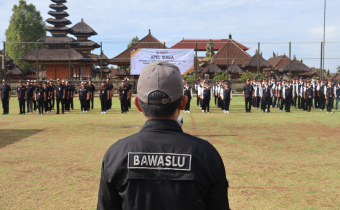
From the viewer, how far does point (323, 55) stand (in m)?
32.2

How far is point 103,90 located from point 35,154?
11790 millimetres

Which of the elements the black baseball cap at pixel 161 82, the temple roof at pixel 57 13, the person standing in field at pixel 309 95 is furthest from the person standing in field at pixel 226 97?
the temple roof at pixel 57 13

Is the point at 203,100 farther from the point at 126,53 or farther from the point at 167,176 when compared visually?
the point at 126,53

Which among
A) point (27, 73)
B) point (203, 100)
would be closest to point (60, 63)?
point (27, 73)

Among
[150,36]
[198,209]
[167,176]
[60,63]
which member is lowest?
[198,209]

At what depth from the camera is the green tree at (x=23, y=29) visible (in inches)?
2311

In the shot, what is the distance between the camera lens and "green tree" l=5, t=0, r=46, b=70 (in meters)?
58.7

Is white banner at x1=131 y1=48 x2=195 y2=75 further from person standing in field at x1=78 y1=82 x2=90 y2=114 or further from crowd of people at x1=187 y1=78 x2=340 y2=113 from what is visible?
person standing in field at x1=78 y1=82 x2=90 y2=114

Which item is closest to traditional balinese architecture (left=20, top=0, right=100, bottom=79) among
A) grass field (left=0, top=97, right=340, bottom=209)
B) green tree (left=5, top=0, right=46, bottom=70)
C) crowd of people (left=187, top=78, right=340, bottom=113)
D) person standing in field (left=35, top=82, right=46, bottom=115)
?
green tree (left=5, top=0, right=46, bottom=70)

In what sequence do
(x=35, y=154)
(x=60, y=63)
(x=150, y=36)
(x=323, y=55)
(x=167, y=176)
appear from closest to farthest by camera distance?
(x=167, y=176), (x=35, y=154), (x=323, y=55), (x=60, y=63), (x=150, y=36)

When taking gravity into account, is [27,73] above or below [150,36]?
below

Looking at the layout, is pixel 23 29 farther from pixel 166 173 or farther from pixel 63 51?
pixel 166 173

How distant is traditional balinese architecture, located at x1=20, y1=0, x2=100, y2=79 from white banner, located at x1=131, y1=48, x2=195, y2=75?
22.4 ft

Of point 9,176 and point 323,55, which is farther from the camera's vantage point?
point 323,55
